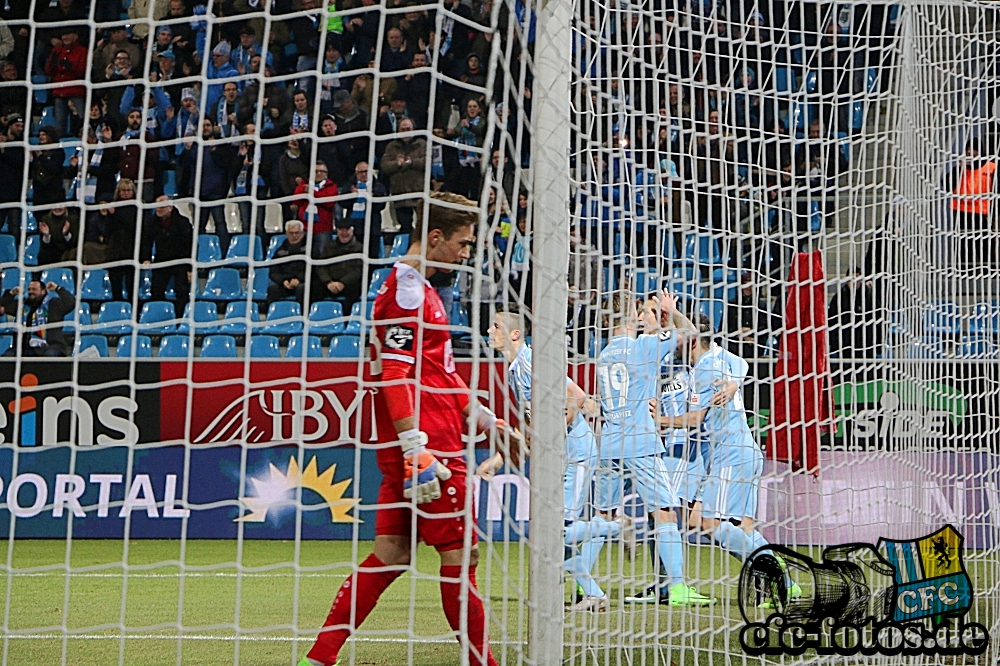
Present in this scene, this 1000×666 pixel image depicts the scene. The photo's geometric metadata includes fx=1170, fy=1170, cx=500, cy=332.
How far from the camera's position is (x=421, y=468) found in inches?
139

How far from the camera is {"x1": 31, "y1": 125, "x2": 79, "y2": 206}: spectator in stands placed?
421 inches

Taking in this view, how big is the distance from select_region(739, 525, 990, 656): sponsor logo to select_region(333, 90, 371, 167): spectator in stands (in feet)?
23.6

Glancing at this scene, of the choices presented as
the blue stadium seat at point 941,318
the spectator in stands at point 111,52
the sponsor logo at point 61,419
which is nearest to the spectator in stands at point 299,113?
the spectator in stands at point 111,52

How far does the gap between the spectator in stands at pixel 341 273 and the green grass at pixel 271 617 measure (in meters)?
2.69

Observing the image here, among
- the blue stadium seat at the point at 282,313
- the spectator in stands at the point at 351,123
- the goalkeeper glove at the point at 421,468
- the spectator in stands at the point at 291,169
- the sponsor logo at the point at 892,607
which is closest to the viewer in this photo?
the goalkeeper glove at the point at 421,468

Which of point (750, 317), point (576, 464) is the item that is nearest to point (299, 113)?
point (750, 317)

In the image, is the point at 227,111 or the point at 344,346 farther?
the point at 227,111

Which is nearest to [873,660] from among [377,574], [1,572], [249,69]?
[377,574]

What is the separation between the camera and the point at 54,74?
12.0 meters

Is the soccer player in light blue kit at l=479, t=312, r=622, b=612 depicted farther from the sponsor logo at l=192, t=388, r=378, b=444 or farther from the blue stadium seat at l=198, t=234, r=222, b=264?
the blue stadium seat at l=198, t=234, r=222, b=264

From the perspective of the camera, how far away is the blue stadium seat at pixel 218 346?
31.4 ft

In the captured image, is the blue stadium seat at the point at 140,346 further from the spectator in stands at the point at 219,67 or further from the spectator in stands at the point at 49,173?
the spectator in stands at the point at 219,67

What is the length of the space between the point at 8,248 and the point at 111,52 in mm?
2429

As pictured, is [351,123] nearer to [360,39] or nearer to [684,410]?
[360,39]
